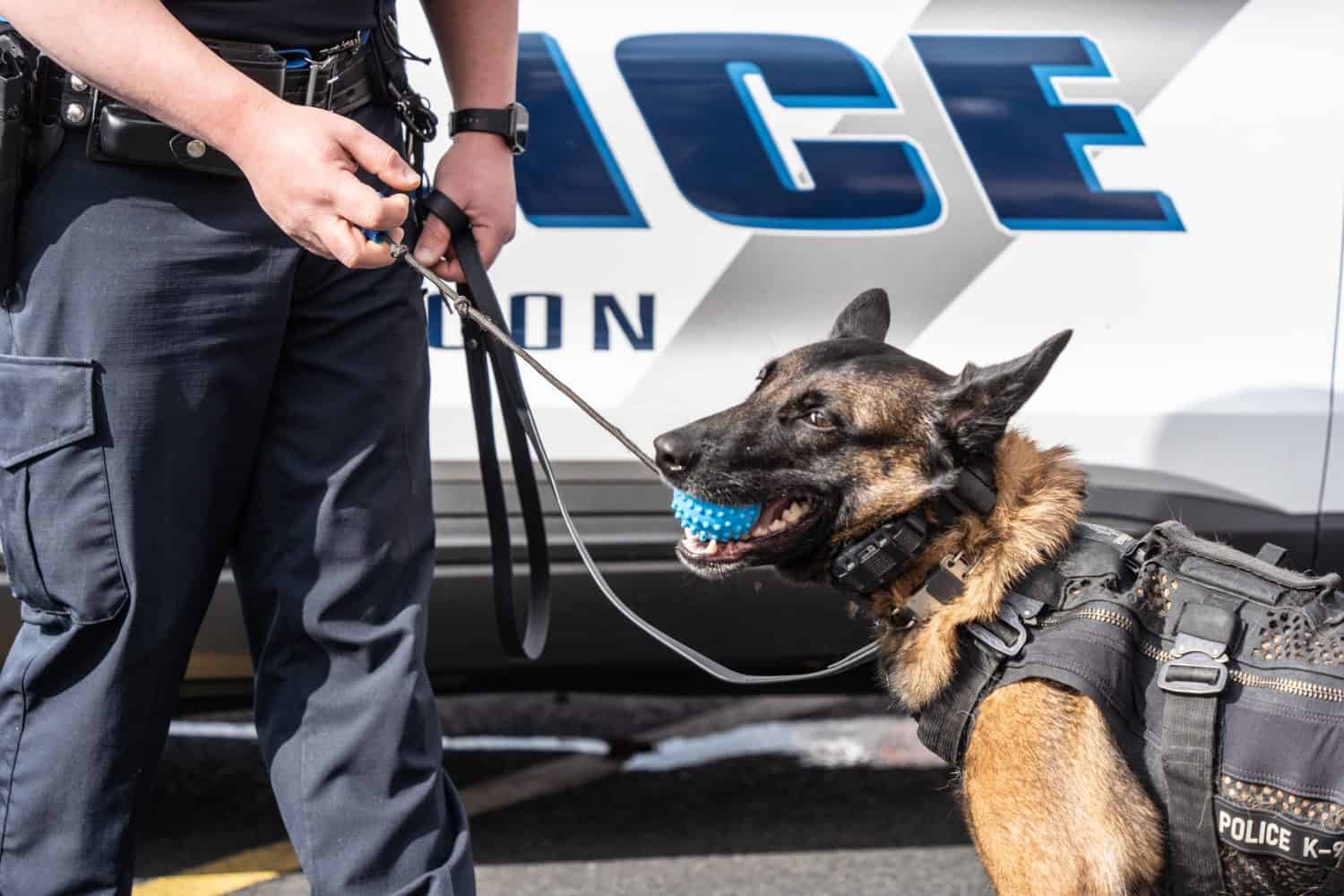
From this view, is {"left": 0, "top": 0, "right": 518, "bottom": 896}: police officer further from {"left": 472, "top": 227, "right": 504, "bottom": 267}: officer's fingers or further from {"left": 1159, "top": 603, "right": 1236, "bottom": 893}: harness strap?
{"left": 1159, "top": 603, "right": 1236, "bottom": 893}: harness strap

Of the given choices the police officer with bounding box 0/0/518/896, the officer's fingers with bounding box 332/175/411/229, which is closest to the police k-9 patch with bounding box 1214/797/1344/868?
the police officer with bounding box 0/0/518/896

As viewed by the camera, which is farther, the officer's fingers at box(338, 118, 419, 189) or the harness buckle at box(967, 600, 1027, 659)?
the harness buckle at box(967, 600, 1027, 659)

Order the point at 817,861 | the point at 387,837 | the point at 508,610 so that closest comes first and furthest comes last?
the point at 387,837 → the point at 508,610 → the point at 817,861

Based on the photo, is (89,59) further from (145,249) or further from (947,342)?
(947,342)

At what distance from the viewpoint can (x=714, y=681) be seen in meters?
3.41

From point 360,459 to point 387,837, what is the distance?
0.52 m

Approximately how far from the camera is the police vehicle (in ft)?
9.57

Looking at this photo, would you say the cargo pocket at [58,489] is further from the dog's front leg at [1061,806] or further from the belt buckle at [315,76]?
the dog's front leg at [1061,806]

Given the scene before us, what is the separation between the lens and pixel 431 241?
216 cm

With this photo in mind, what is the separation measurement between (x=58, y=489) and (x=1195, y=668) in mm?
1492

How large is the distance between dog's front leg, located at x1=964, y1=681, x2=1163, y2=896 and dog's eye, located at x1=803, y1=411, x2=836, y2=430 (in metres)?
0.52

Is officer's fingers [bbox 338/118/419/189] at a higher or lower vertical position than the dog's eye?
higher

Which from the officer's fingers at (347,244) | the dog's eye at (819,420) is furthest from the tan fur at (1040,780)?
the officer's fingers at (347,244)

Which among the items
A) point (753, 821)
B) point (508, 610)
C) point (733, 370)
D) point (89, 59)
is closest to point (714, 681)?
point (753, 821)
